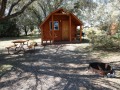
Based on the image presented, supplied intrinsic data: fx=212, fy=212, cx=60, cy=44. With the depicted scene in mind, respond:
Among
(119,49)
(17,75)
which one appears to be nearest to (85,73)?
(17,75)

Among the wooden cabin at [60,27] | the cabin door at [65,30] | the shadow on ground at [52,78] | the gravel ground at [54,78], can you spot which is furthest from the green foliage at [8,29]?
the shadow on ground at [52,78]

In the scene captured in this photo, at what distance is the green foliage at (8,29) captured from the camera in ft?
109

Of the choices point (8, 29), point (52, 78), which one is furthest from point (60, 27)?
point (8, 29)

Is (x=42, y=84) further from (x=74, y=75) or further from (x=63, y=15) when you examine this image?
(x=63, y=15)

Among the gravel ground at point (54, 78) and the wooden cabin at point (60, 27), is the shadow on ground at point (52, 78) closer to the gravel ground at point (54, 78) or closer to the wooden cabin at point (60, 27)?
the gravel ground at point (54, 78)

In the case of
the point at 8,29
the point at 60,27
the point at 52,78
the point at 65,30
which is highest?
the point at 60,27

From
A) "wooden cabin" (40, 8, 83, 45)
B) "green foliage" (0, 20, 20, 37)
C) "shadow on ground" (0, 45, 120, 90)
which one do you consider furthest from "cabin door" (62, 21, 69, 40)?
"green foliage" (0, 20, 20, 37)

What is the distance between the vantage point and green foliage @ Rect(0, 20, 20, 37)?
33.3m

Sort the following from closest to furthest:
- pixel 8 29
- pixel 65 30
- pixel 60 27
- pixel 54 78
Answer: pixel 54 78 < pixel 60 27 < pixel 65 30 < pixel 8 29

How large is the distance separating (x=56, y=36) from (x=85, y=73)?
44.1 feet

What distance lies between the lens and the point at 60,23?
2175cm

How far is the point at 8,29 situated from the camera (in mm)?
33906

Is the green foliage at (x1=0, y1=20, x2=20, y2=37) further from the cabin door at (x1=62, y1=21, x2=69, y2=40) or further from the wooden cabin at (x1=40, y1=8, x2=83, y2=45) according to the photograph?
the cabin door at (x1=62, y1=21, x2=69, y2=40)

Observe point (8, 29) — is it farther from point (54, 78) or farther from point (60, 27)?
point (54, 78)
